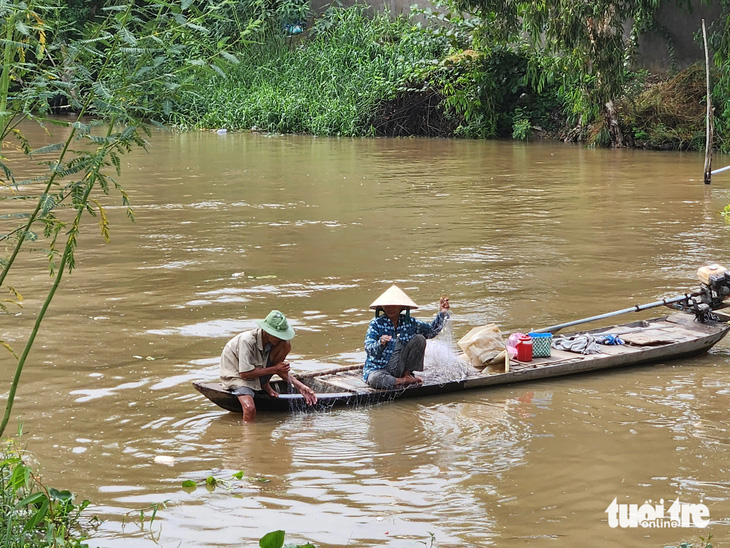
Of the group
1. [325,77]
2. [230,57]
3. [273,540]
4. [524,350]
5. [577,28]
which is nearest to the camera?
[273,540]

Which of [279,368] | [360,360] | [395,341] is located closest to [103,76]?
[279,368]

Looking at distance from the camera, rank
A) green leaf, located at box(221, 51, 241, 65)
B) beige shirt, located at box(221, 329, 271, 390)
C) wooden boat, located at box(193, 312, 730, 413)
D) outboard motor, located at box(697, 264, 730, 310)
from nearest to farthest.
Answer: green leaf, located at box(221, 51, 241, 65), beige shirt, located at box(221, 329, 271, 390), wooden boat, located at box(193, 312, 730, 413), outboard motor, located at box(697, 264, 730, 310)

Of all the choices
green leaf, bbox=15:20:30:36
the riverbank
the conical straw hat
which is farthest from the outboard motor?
the riverbank

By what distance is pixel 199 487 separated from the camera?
532 cm

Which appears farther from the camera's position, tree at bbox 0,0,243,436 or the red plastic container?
the red plastic container

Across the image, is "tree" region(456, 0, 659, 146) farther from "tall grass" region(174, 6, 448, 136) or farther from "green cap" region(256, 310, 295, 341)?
"green cap" region(256, 310, 295, 341)

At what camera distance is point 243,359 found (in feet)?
21.2

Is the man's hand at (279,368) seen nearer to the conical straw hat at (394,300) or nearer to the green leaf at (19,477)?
the conical straw hat at (394,300)

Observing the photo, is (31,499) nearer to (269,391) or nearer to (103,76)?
(103,76)

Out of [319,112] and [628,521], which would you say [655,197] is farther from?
[319,112]

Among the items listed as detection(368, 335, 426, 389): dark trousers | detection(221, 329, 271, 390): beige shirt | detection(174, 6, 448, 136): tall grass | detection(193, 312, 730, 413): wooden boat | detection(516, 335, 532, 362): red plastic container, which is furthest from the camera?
detection(174, 6, 448, 136): tall grass

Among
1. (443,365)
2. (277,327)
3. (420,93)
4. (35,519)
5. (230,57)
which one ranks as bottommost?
(443,365)

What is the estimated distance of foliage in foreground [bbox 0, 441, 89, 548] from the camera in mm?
3732

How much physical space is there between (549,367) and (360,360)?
4.93 ft
